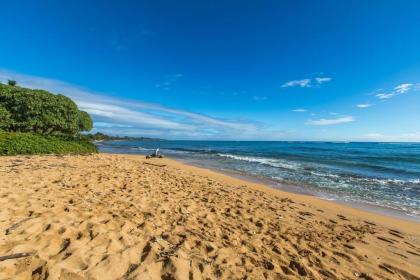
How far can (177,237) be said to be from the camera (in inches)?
174

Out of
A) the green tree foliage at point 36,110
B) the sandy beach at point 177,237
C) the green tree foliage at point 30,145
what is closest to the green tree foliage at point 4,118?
the green tree foliage at point 36,110

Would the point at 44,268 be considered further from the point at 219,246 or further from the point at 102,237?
the point at 219,246

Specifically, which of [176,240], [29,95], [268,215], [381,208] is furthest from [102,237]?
[29,95]

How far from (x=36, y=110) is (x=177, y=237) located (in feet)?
73.4

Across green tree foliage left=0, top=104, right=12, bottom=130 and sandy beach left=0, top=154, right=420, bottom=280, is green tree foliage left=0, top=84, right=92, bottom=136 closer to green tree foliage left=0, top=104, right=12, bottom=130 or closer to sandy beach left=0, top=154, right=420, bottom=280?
green tree foliage left=0, top=104, right=12, bottom=130

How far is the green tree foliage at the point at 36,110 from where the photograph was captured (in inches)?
779

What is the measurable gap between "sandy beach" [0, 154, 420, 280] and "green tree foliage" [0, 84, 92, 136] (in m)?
16.0

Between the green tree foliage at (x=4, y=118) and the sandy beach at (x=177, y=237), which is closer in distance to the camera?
the sandy beach at (x=177, y=237)

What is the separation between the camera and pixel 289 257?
164 inches

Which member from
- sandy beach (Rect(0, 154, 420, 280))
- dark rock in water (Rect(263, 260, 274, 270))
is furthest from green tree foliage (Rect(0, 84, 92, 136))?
dark rock in water (Rect(263, 260, 274, 270))

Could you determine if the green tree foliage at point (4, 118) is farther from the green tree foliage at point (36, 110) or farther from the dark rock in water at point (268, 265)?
the dark rock in water at point (268, 265)

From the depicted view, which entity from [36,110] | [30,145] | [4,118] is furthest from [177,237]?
[4,118]

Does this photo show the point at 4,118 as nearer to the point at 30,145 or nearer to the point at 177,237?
the point at 30,145

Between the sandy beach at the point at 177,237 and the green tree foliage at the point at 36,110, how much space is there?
16032 millimetres
